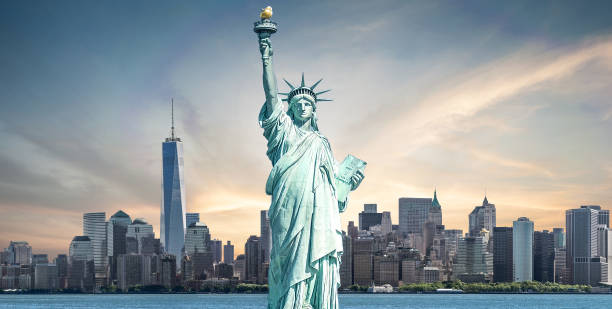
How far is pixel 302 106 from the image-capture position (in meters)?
21.3

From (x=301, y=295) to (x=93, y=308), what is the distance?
8607cm

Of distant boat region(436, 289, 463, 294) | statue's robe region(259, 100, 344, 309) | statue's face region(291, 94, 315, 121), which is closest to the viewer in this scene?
statue's robe region(259, 100, 344, 309)

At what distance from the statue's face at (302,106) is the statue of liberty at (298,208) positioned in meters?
0.02

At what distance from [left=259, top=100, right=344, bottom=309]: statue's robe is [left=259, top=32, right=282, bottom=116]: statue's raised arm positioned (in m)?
0.18

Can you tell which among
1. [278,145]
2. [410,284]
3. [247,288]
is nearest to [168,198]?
[247,288]

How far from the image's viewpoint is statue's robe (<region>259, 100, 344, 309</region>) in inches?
805

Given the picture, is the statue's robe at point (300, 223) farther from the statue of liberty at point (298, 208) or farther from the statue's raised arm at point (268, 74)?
the statue's raised arm at point (268, 74)

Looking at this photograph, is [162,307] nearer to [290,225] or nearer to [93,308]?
[93,308]

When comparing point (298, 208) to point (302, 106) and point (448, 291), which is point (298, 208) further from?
point (448, 291)

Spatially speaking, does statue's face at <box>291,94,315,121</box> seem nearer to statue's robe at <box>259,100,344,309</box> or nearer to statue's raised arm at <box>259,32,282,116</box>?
statue's robe at <box>259,100,344,309</box>

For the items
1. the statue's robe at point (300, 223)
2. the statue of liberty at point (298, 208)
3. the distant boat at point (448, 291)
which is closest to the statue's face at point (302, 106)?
the statue of liberty at point (298, 208)

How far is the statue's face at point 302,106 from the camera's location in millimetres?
21266

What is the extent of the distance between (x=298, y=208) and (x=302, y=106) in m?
2.28

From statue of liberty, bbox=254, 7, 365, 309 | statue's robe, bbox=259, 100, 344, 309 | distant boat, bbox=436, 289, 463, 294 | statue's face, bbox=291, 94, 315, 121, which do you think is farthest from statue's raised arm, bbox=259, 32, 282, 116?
distant boat, bbox=436, 289, 463, 294
